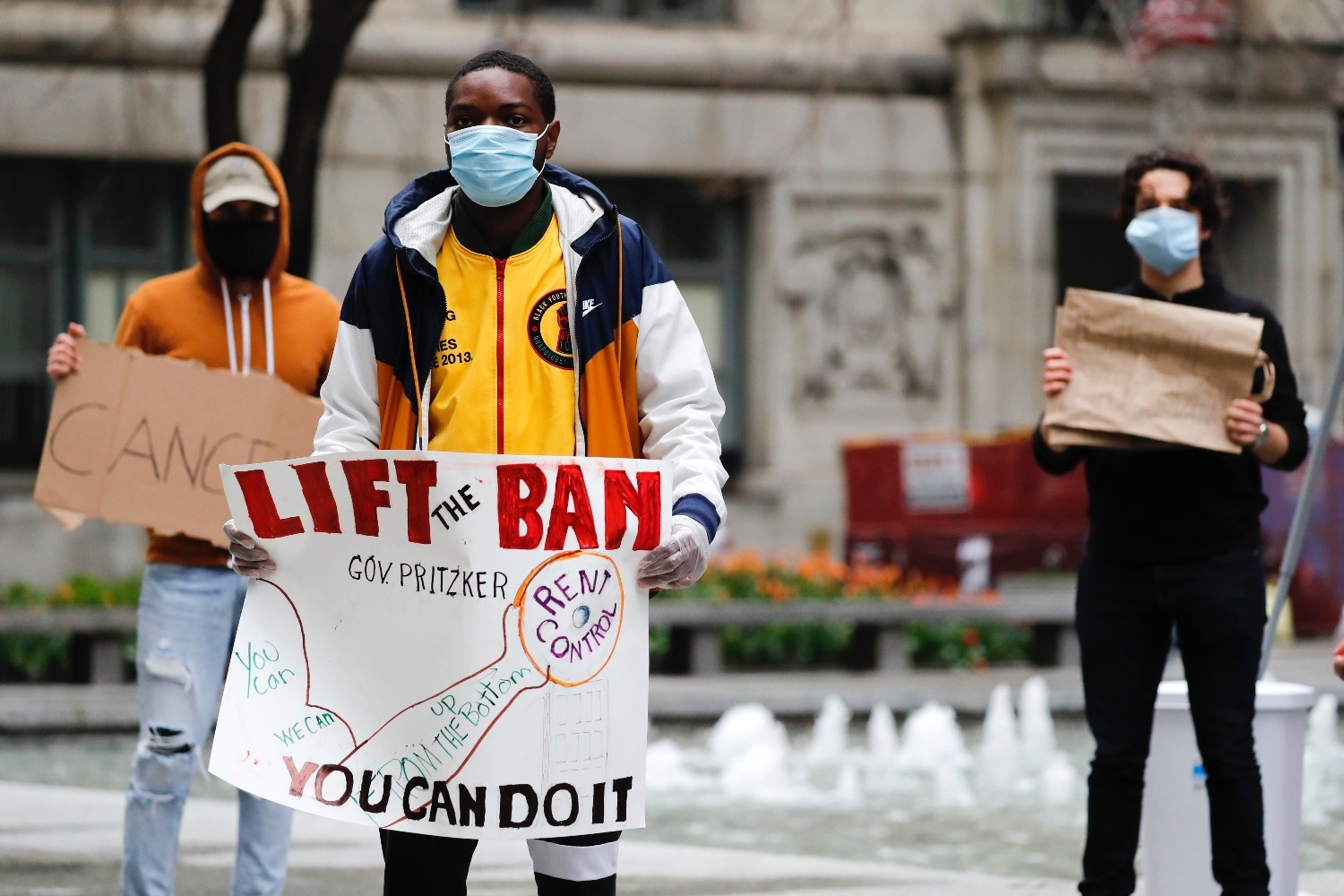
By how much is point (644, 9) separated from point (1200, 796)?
14483 millimetres

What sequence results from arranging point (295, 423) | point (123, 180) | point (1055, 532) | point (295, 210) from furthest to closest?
point (123, 180)
point (1055, 532)
point (295, 210)
point (295, 423)

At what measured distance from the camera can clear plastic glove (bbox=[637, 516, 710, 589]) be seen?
348cm

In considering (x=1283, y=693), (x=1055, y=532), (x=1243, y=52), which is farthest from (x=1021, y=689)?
(x=1243, y=52)

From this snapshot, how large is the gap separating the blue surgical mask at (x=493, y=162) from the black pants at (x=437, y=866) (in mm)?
1081

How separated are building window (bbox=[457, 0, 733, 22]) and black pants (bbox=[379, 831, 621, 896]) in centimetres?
1555

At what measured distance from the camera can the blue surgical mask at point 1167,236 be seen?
16.9ft

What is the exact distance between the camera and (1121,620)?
16.6 feet

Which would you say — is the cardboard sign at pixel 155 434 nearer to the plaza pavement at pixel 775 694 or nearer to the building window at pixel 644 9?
the plaza pavement at pixel 775 694

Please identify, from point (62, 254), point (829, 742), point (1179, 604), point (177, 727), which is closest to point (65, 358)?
point (177, 727)

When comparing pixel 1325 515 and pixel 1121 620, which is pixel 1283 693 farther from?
pixel 1325 515

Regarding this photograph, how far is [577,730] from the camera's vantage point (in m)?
3.47

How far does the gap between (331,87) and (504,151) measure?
8368mm

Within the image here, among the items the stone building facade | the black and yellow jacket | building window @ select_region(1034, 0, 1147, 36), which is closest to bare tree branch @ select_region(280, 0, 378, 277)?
the stone building facade

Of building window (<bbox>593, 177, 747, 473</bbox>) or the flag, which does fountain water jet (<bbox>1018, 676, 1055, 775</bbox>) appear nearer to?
the flag
